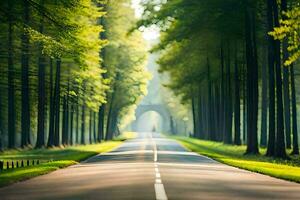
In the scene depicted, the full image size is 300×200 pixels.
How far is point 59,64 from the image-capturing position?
45156mm

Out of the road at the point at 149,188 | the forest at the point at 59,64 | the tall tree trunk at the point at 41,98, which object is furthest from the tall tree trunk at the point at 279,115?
the tall tree trunk at the point at 41,98

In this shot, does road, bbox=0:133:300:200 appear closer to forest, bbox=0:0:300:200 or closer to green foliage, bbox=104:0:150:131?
forest, bbox=0:0:300:200

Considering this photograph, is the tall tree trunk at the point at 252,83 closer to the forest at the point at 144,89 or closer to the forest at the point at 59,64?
the forest at the point at 144,89

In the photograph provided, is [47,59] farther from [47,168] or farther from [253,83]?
[47,168]

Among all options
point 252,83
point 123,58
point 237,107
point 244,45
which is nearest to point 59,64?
point 244,45

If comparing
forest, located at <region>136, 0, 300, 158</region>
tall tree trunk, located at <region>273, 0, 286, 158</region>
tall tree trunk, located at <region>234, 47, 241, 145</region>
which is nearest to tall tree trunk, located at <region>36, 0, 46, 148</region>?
forest, located at <region>136, 0, 300, 158</region>

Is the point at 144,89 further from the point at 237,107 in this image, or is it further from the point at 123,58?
the point at 237,107

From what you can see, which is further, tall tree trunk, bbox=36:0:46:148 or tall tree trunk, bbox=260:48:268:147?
tall tree trunk, bbox=260:48:268:147

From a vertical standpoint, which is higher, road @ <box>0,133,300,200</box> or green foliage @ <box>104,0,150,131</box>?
green foliage @ <box>104,0,150,131</box>

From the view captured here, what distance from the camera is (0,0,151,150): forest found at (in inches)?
1078

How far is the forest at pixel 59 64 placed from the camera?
27.4m

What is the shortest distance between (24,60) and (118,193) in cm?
2834

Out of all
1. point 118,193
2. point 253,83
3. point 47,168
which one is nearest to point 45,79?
point 253,83

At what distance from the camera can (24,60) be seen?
40406 mm
